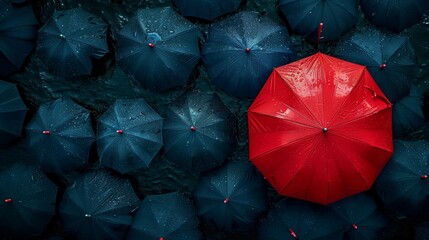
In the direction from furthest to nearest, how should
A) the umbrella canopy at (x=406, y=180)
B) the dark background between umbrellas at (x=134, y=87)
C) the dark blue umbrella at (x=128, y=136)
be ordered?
the dark background between umbrellas at (x=134, y=87) < the dark blue umbrella at (x=128, y=136) < the umbrella canopy at (x=406, y=180)

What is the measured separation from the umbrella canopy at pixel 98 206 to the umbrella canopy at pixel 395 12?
173 inches

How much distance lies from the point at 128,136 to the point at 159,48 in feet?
4.17

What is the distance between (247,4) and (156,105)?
2.15m

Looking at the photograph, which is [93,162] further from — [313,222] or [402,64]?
[402,64]

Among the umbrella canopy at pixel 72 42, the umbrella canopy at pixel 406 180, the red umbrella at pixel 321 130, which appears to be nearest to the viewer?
the red umbrella at pixel 321 130

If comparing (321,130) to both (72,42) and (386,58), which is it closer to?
(386,58)

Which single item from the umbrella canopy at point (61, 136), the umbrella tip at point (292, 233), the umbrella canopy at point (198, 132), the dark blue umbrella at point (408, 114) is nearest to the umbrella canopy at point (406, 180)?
the dark blue umbrella at point (408, 114)

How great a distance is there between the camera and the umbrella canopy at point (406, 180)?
23.8ft

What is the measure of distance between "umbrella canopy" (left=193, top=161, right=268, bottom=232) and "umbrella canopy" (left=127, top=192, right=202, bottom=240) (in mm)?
203

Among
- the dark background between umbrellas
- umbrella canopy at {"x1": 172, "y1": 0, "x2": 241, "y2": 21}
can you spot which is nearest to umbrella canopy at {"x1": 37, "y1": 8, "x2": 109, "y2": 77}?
the dark background between umbrellas

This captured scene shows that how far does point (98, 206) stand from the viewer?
7.45 m

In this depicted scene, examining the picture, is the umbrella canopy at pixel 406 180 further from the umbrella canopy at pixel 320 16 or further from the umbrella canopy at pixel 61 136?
the umbrella canopy at pixel 61 136

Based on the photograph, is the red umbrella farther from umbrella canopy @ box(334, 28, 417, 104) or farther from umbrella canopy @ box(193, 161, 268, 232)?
umbrella canopy @ box(193, 161, 268, 232)

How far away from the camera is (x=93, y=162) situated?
27.3 ft
